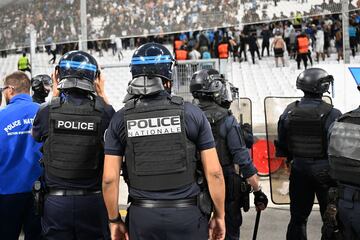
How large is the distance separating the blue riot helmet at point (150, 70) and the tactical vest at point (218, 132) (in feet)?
4.07

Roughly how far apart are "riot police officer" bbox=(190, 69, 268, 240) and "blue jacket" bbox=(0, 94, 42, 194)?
4.65 feet

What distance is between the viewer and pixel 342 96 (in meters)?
9.15

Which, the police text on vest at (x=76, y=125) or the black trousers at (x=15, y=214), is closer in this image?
the police text on vest at (x=76, y=125)

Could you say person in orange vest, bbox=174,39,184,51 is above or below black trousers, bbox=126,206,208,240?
above

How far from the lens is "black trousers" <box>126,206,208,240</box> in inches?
139

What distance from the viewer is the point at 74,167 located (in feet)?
13.4

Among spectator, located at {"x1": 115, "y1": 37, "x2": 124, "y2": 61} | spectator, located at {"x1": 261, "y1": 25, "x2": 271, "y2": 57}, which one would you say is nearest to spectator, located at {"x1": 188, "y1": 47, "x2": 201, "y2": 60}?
spectator, located at {"x1": 115, "y1": 37, "x2": 124, "y2": 61}

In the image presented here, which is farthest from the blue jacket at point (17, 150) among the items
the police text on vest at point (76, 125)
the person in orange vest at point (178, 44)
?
the person in orange vest at point (178, 44)

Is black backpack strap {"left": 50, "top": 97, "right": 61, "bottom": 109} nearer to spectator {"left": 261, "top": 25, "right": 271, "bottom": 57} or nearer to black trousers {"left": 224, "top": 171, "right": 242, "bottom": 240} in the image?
black trousers {"left": 224, "top": 171, "right": 242, "bottom": 240}

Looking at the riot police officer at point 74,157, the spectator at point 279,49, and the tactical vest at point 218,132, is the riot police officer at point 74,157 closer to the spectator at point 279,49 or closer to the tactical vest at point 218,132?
the tactical vest at point 218,132

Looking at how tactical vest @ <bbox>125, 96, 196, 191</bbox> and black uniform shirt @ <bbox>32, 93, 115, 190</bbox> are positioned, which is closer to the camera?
tactical vest @ <bbox>125, 96, 196, 191</bbox>

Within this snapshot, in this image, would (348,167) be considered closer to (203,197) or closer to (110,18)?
(203,197)

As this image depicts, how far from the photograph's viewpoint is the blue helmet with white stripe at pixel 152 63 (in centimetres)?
372

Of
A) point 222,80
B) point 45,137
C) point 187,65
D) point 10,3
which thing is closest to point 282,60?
point 187,65
